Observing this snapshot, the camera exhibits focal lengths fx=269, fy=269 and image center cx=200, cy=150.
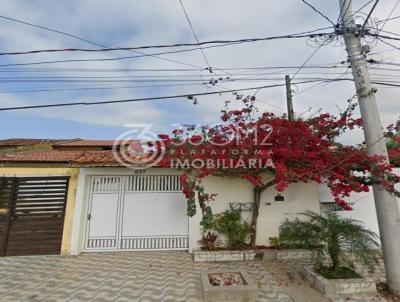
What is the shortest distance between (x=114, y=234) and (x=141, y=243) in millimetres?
921

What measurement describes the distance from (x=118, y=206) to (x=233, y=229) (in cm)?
382

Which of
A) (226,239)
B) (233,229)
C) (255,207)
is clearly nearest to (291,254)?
(255,207)

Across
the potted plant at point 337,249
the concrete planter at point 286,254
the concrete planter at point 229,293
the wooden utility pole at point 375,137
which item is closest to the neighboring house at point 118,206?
the concrete planter at point 286,254

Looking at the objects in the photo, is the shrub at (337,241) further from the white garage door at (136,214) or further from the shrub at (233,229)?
the white garage door at (136,214)

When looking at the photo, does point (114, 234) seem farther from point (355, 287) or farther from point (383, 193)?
point (383, 193)

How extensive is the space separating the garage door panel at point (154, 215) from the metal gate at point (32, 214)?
2118 millimetres

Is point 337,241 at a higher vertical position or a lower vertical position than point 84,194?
lower

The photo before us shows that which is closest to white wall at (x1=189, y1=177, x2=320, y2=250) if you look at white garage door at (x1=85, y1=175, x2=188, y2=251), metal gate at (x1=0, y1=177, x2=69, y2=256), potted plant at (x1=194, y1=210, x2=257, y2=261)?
potted plant at (x1=194, y1=210, x2=257, y2=261)

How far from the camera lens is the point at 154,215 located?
350 inches

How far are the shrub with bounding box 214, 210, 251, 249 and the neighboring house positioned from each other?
0.35 metres

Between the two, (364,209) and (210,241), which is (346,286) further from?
(364,209)

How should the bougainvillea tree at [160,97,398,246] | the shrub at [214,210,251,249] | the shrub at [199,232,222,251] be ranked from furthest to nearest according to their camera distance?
the shrub at [214,210,251,249] < the shrub at [199,232,222,251] < the bougainvillea tree at [160,97,398,246]

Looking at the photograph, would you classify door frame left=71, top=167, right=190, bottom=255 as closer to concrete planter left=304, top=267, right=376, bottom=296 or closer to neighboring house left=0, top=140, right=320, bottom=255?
neighboring house left=0, top=140, right=320, bottom=255

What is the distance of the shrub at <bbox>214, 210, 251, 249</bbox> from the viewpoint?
27.1 feet
